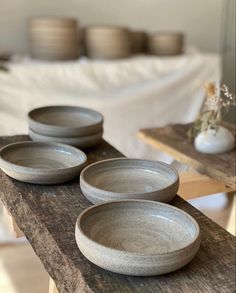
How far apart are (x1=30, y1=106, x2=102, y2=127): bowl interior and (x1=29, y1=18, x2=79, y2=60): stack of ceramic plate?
1.27 meters

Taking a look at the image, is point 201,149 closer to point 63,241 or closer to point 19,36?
point 63,241

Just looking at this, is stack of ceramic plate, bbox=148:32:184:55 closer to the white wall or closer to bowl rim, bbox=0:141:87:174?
the white wall

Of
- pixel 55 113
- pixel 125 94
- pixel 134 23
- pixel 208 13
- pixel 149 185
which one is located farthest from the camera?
pixel 208 13

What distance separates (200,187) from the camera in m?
1.53

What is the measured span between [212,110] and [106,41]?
1.28 meters

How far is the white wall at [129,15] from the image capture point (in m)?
2.87

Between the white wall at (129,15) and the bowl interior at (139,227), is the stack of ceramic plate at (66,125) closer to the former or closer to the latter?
the bowl interior at (139,227)

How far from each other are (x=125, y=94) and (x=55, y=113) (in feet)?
4.56

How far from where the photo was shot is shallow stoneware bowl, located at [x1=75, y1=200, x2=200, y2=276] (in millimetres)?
779

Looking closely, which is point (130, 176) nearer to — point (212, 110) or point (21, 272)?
point (212, 110)

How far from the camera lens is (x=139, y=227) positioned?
93cm

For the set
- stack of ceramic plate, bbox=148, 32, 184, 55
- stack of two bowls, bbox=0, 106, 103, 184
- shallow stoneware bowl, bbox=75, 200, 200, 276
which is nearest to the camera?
shallow stoneware bowl, bbox=75, 200, 200, 276

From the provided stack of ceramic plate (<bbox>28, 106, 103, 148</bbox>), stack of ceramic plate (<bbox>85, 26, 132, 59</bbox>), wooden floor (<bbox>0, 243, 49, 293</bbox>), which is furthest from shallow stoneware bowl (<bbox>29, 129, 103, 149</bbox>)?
stack of ceramic plate (<bbox>85, 26, 132, 59</bbox>)

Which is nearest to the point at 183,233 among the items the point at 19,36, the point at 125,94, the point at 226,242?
the point at 226,242
